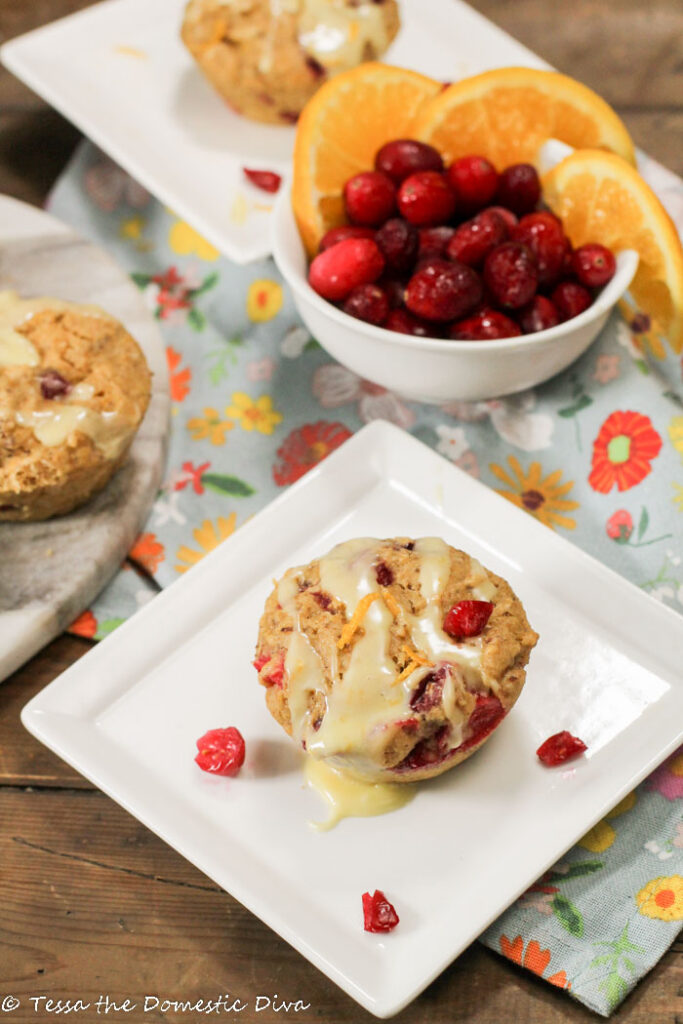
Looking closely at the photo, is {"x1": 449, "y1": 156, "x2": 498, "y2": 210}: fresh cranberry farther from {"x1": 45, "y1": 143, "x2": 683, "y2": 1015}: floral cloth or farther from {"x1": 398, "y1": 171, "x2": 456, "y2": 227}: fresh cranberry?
{"x1": 45, "y1": 143, "x2": 683, "y2": 1015}: floral cloth

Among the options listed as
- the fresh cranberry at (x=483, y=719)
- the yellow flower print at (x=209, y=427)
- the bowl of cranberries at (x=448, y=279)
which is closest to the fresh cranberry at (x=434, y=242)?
the bowl of cranberries at (x=448, y=279)

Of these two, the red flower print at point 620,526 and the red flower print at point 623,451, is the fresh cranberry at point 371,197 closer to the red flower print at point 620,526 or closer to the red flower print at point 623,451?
the red flower print at point 623,451

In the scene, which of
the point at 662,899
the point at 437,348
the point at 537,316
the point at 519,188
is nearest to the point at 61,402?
the point at 437,348

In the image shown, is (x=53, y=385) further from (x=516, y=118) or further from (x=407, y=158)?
(x=516, y=118)

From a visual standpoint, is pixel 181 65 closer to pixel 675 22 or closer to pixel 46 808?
pixel 675 22

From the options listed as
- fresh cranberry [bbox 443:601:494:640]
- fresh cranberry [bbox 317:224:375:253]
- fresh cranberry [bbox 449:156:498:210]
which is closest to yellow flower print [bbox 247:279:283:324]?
fresh cranberry [bbox 317:224:375:253]

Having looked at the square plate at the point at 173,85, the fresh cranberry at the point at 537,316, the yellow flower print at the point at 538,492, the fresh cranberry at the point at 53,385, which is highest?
the fresh cranberry at the point at 537,316

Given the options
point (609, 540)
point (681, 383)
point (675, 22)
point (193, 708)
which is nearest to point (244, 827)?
point (193, 708)
